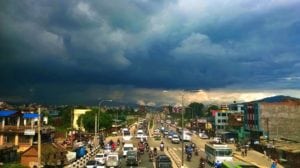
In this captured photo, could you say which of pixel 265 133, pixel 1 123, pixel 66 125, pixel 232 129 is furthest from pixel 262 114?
pixel 66 125

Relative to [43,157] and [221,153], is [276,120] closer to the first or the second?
[221,153]

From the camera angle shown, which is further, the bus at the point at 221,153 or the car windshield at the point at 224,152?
the car windshield at the point at 224,152

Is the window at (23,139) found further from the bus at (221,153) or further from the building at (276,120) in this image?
the building at (276,120)

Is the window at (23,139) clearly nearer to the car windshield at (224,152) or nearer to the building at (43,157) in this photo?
the building at (43,157)

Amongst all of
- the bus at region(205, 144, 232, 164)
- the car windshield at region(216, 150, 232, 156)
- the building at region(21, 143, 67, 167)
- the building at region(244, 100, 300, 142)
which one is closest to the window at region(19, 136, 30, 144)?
the building at region(21, 143, 67, 167)

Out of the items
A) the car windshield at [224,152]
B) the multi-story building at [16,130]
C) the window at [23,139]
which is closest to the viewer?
the car windshield at [224,152]

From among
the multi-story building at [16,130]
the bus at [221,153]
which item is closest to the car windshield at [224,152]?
the bus at [221,153]

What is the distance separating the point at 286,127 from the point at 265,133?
4.96 m

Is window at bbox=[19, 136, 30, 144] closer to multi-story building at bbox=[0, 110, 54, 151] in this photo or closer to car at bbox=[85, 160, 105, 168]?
multi-story building at bbox=[0, 110, 54, 151]

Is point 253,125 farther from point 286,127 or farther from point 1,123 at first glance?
point 1,123

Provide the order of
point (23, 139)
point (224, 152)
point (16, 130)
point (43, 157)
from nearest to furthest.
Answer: point (224, 152)
point (43, 157)
point (16, 130)
point (23, 139)

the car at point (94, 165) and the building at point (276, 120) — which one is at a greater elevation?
the building at point (276, 120)

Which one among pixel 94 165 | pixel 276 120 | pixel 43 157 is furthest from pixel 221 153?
pixel 276 120

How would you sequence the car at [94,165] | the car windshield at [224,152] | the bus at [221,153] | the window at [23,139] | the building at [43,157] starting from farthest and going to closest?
the window at [23,139]
the building at [43,157]
the car windshield at [224,152]
the bus at [221,153]
the car at [94,165]
